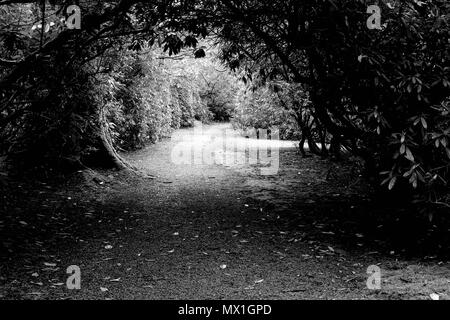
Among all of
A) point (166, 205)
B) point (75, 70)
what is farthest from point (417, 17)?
point (75, 70)

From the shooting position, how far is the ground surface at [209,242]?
4402 millimetres

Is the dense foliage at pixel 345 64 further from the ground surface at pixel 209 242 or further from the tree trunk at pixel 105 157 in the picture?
the tree trunk at pixel 105 157

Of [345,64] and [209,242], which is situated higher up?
[345,64]

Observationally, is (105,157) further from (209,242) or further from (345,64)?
(345,64)

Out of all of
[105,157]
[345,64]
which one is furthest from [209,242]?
[105,157]

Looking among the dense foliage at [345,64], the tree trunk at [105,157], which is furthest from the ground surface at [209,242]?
the dense foliage at [345,64]

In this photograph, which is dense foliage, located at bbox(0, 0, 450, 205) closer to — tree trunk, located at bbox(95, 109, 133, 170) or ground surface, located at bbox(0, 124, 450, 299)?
ground surface, located at bbox(0, 124, 450, 299)

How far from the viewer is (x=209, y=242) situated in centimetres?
620

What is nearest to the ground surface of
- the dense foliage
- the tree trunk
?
the tree trunk

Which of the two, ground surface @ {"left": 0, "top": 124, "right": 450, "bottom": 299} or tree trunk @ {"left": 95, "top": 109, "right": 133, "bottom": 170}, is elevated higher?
tree trunk @ {"left": 95, "top": 109, "right": 133, "bottom": 170}

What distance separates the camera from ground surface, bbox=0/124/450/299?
4.40 m
